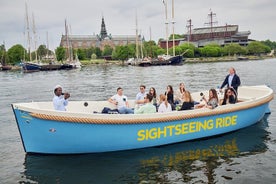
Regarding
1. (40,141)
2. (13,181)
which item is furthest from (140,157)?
(13,181)

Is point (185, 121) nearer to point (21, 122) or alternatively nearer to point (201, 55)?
point (21, 122)

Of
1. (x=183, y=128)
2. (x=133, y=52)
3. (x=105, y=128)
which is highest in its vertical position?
(x=133, y=52)

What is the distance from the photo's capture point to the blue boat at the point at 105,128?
8.80 metres

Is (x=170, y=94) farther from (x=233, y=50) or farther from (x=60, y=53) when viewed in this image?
(x=233, y=50)

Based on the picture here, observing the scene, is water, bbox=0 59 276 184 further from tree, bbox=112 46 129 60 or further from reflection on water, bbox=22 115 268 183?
tree, bbox=112 46 129 60

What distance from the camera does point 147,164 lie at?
912 centimetres

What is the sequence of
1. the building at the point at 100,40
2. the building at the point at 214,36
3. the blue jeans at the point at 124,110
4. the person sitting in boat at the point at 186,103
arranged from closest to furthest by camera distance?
1. the person sitting in boat at the point at 186,103
2. the blue jeans at the point at 124,110
3. the building at the point at 214,36
4. the building at the point at 100,40

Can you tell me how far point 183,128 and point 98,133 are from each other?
9.05 feet

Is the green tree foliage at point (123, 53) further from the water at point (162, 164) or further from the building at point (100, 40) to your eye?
the water at point (162, 164)

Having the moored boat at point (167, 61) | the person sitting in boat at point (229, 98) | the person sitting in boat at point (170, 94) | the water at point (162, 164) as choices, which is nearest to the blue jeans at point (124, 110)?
the water at point (162, 164)

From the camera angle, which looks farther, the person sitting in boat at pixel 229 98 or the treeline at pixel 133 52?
the treeline at pixel 133 52

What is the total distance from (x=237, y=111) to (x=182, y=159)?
321 cm

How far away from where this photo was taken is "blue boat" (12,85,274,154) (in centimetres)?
880

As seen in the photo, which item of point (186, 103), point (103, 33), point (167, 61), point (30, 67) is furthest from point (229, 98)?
point (103, 33)
